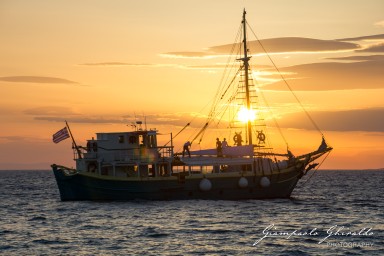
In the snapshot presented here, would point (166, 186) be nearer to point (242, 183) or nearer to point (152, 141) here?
point (152, 141)

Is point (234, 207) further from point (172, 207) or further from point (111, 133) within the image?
point (111, 133)

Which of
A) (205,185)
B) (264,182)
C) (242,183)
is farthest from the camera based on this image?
(264,182)

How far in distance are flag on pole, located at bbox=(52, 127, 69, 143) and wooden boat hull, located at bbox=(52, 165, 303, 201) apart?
3.34 meters

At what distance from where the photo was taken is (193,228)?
5006 centimetres

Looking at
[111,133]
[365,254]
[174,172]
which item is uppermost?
[111,133]

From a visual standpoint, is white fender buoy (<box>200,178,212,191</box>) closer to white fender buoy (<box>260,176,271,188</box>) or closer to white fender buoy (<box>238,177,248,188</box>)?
white fender buoy (<box>238,177,248,188</box>)

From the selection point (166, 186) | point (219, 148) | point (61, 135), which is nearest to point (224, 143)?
point (219, 148)

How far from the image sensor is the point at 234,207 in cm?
6316

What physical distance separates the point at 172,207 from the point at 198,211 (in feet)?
12.0

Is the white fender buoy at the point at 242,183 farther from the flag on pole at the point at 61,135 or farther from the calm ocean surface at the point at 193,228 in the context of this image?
the flag on pole at the point at 61,135

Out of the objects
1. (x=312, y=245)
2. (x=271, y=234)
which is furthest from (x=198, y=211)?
(x=312, y=245)

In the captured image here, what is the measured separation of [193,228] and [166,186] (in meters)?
17.7

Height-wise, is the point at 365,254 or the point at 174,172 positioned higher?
the point at 174,172

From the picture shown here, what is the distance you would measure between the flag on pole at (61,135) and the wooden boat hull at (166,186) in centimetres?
334
